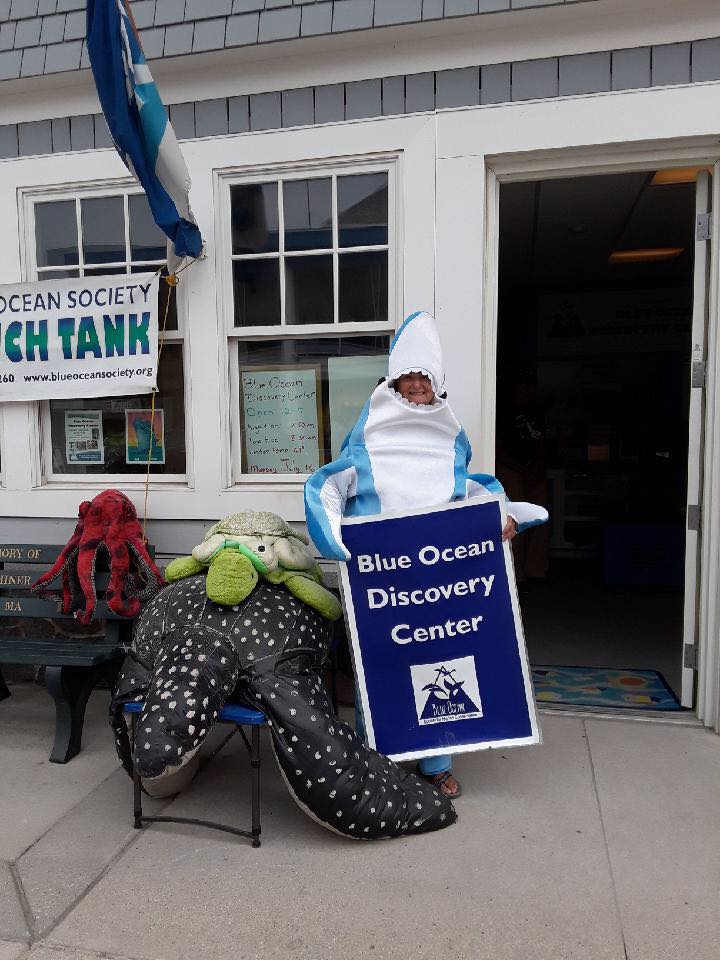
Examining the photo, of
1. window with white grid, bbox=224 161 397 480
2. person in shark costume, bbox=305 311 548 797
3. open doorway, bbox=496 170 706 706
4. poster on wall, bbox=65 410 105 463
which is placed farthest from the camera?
open doorway, bbox=496 170 706 706

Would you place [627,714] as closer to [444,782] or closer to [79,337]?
[444,782]

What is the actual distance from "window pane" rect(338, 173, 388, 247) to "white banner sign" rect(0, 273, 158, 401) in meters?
1.08

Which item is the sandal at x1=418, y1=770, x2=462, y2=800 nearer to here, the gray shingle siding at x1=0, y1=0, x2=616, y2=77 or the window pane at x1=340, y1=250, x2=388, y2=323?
the window pane at x1=340, y1=250, x2=388, y2=323

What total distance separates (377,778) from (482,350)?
2079mm

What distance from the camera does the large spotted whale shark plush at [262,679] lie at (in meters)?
2.57

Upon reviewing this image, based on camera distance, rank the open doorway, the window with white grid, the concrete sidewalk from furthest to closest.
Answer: the open doorway
the window with white grid
the concrete sidewalk

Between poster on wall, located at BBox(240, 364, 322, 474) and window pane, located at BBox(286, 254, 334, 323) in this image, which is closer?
window pane, located at BBox(286, 254, 334, 323)

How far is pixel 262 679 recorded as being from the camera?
9.11ft

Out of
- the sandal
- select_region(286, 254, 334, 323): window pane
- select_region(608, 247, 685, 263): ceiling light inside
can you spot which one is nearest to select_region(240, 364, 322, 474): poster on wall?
select_region(286, 254, 334, 323): window pane

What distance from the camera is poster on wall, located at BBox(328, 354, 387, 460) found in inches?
151

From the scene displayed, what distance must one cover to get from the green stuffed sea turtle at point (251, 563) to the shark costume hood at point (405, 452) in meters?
0.35

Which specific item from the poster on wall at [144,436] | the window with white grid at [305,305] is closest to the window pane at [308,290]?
the window with white grid at [305,305]

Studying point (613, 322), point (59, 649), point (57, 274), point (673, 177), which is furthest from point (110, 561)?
point (613, 322)

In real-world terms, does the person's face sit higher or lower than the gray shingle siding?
lower
